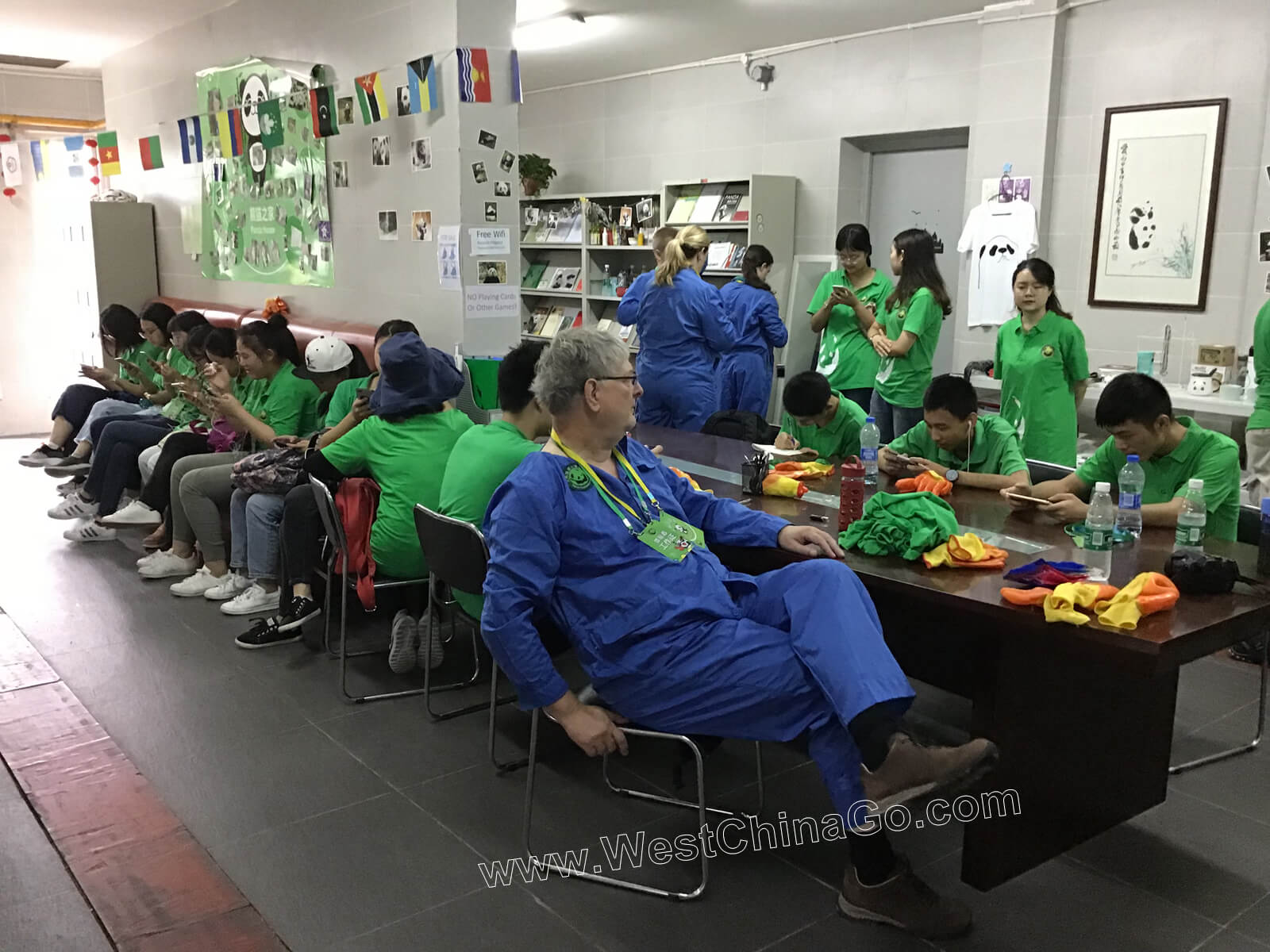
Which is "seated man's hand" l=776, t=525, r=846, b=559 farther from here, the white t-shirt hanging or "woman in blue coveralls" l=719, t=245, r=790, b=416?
the white t-shirt hanging

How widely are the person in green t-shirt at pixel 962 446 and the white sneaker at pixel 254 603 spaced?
2494 mm

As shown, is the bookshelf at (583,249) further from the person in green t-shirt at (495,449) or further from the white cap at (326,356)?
the person in green t-shirt at (495,449)

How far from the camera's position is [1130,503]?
2.59 metres

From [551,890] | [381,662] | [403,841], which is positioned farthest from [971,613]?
[381,662]

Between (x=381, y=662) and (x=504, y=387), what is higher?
(x=504, y=387)

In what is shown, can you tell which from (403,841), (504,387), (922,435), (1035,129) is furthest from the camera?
(1035,129)

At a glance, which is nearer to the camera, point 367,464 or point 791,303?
point 367,464

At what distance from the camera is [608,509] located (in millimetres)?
2287

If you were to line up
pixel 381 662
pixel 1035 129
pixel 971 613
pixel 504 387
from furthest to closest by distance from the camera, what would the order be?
pixel 1035 129 < pixel 381 662 < pixel 504 387 < pixel 971 613

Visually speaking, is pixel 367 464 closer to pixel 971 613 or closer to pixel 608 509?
pixel 608 509

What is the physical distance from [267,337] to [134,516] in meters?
1.41

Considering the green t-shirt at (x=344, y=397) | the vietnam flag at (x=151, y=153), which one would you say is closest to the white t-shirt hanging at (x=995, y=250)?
the green t-shirt at (x=344, y=397)

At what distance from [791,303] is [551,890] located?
5.34 m

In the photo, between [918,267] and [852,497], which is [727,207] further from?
[852,497]
